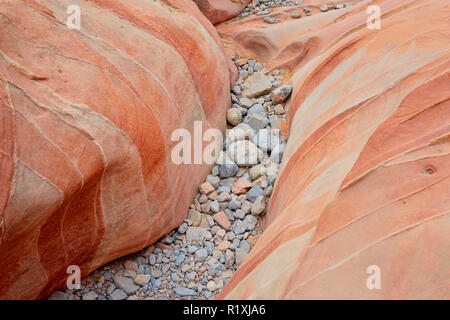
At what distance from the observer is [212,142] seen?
278 cm

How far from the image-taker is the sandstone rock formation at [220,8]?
388cm

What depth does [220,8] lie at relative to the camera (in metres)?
3.97

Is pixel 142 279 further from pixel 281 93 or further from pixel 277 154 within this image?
pixel 281 93

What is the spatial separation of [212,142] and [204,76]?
451 millimetres

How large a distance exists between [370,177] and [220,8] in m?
2.88

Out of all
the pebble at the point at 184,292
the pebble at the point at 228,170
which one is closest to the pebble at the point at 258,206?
the pebble at the point at 228,170

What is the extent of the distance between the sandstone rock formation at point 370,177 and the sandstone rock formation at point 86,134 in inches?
27.3

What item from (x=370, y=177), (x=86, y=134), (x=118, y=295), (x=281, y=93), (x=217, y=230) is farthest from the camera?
(x=281, y=93)

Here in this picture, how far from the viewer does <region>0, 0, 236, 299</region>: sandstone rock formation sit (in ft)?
5.49

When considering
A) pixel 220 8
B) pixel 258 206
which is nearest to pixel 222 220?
pixel 258 206

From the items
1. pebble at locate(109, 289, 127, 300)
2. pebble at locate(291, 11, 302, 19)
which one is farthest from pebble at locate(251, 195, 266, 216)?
pebble at locate(291, 11, 302, 19)

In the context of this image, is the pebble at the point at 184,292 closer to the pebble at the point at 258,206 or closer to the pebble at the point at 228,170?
the pebble at the point at 258,206

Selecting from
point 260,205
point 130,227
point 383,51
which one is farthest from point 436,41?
point 130,227

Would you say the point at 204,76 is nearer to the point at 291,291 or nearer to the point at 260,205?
the point at 260,205
